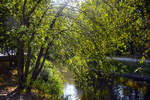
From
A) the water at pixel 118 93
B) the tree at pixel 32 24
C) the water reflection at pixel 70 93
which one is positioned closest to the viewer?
the tree at pixel 32 24

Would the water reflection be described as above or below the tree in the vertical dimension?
below

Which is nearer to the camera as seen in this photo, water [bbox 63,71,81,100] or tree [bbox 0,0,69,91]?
tree [bbox 0,0,69,91]

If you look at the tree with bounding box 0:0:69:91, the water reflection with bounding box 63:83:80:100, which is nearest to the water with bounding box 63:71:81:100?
the water reflection with bounding box 63:83:80:100

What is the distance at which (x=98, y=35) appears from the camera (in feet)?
18.3

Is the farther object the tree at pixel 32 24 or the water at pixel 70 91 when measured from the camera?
the water at pixel 70 91

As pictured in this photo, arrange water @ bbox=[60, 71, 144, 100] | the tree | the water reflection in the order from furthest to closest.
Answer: water @ bbox=[60, 71, 144, 100] → the water reflection → the tree

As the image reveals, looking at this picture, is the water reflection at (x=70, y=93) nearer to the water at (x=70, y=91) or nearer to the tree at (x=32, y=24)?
the water at (x=70, y=91)

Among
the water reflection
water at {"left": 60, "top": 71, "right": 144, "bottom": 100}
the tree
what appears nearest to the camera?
the tree

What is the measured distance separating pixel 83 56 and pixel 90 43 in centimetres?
53

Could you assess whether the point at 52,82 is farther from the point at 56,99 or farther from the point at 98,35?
the point at 98,35

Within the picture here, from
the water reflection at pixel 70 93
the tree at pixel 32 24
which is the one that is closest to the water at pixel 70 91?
the water reflection at pixel 70 93

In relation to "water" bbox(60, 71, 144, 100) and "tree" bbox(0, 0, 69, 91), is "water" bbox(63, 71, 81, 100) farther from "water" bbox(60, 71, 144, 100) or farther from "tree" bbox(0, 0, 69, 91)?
"tree" bbox(0, 0, 69, 91)

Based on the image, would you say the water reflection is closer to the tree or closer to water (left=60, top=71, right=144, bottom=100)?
water (left=60, top=71, right=144, bottom=100)

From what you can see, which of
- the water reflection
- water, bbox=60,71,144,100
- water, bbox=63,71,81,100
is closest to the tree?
the water reflection
